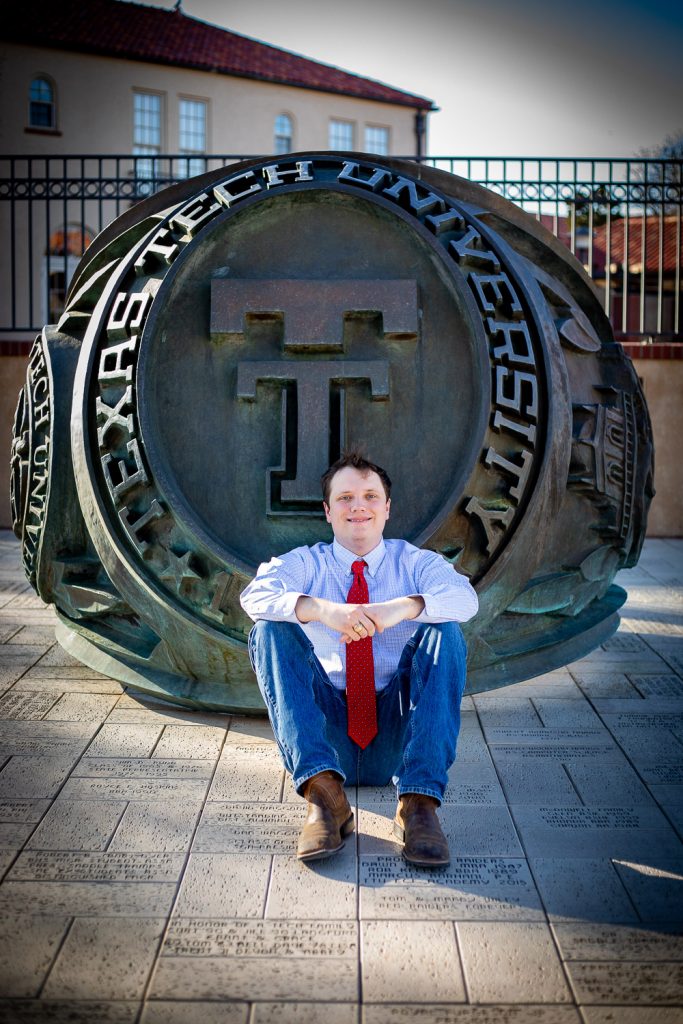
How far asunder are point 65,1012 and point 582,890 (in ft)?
4.43

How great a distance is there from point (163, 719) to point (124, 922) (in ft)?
5.01

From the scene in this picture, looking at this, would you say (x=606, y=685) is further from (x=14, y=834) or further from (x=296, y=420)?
(x=14, y=834)

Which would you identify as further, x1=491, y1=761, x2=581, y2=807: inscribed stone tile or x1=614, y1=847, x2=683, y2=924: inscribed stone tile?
x1=491, y1=761, x2=581, y2=807: inscribed stone tile

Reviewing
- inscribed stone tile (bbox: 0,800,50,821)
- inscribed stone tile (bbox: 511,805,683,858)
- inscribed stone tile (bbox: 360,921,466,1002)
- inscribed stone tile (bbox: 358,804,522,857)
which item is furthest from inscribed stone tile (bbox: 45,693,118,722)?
inscribed stone tile (bbox: 360,921,466,1002)

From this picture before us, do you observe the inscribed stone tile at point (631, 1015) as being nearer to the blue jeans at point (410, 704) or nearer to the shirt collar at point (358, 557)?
the blue jeans at point (410, 704)

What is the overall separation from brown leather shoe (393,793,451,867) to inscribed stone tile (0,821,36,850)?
112cm

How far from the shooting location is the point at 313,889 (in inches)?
102

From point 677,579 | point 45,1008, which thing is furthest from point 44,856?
point 677,579

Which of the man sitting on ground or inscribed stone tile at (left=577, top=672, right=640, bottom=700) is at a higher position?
the man sitting on ground

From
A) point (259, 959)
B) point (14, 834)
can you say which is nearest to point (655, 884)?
point (259, 959)

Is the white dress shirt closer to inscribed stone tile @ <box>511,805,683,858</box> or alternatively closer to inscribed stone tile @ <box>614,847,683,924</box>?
inscribed stone tile @ <box>511,805,683,858</box>

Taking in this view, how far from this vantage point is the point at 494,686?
3920 millimetres

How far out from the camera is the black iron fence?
9.07 m

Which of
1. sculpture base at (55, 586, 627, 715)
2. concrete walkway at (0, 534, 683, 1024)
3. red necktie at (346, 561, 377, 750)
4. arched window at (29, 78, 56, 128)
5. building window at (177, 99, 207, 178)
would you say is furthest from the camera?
building window at (177, 99, 207, 178)
